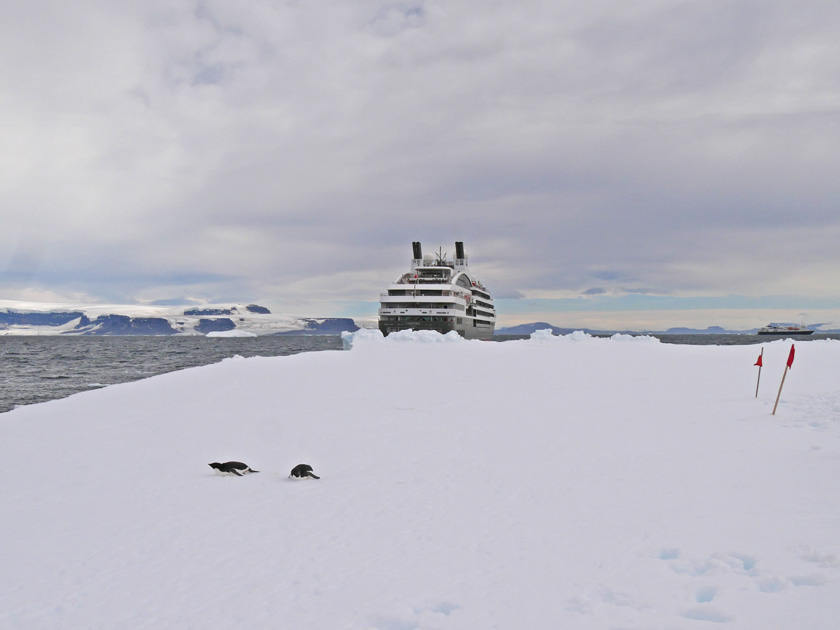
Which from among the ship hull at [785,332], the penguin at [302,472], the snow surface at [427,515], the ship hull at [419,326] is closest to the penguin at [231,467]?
the snow surface at [427,515]

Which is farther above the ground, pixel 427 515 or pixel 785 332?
pixel 785 332

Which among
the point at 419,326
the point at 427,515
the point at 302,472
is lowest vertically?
the point at 427,515

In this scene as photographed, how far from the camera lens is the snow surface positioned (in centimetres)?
479

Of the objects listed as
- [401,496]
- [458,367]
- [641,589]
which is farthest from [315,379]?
[641,589]

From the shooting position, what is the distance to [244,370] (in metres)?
21.7

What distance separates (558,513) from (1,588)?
593 centimetres

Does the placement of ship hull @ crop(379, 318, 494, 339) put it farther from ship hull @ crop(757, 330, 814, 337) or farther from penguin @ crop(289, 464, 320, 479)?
ship hull @ crop(757, 330, 814, 337)

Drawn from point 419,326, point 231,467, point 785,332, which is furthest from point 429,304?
point 785,332

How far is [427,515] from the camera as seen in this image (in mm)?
6957

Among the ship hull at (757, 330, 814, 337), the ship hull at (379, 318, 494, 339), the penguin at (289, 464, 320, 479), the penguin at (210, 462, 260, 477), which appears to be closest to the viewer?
the penguin at (289, 464, 320, 479)

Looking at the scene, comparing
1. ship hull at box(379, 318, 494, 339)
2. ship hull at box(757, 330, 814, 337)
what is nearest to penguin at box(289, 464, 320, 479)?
ship hull at box(379, 318, 494, 339)

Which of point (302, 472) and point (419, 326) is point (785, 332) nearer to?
point (419, 326)

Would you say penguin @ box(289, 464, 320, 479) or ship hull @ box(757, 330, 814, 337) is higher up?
ship hull @ box(757, 330, 814, 337)

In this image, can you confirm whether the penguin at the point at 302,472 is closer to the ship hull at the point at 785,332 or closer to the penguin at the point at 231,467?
the penguin at the point at 231,467
